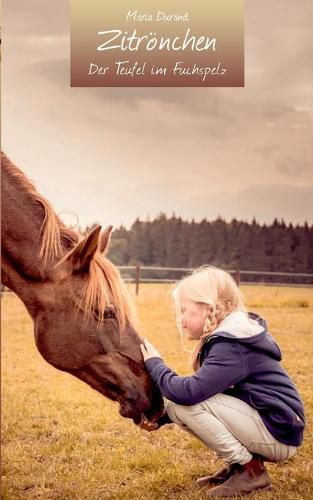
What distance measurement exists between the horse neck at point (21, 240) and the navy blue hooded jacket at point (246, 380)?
26.7 inches

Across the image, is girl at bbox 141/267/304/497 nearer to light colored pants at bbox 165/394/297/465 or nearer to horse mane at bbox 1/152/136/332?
light colored pants at bbox 165/394/297/465

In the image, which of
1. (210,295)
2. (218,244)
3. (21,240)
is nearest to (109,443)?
(210,295)

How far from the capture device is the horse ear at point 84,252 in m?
2.31

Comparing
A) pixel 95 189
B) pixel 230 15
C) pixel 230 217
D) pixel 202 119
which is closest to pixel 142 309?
pixel 95 189

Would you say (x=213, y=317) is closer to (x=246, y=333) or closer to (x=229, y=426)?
(x=246, y=333)

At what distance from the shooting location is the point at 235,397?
2582 mm

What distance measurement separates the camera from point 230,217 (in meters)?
4.56

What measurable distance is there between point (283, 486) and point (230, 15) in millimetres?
2543

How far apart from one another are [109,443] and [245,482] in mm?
1145

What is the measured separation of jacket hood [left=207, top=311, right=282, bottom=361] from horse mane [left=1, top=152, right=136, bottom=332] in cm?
41

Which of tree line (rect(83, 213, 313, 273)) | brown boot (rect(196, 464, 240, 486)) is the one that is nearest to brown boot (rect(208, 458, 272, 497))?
brown boot (rect(196, 464, 240, 486))

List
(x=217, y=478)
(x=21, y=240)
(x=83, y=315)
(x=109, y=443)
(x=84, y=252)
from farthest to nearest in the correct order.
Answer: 1. (x=109, y=443)
2. (x=217, y=478)
3. (x=21, y=240)
4. (x=83, y=315)
5. (x=84, y=252)

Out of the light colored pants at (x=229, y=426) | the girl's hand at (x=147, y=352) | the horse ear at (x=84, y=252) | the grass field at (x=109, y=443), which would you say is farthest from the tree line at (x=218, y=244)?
the horse ear at (x=84, y=252)

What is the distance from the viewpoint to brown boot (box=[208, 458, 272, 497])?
2557 millimetres
